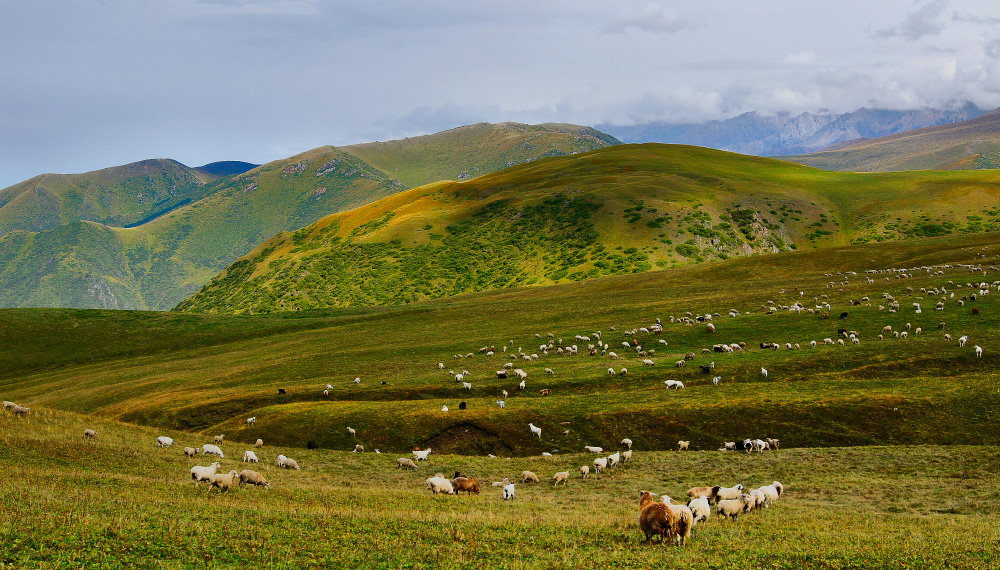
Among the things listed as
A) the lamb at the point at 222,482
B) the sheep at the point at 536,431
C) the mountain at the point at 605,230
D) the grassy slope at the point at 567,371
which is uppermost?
the mountain at the point at 605,230

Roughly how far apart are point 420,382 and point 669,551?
129ft

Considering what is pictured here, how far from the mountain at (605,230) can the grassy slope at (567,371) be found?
28777mm

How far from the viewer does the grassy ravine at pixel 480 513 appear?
51.5 feet

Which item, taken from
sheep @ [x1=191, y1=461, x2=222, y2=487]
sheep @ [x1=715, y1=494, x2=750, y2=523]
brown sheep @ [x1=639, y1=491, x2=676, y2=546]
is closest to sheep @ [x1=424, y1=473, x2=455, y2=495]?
sheep @ [x1=191, y1=461, x2=222, y2=487]

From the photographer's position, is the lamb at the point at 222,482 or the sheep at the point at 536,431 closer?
the lamb at the point at 222,482

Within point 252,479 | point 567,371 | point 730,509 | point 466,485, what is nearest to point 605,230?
point 567,371

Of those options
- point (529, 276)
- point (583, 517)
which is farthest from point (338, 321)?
point (583, 517)

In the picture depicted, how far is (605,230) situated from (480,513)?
407ft

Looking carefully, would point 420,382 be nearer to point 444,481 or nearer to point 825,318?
point 444,481

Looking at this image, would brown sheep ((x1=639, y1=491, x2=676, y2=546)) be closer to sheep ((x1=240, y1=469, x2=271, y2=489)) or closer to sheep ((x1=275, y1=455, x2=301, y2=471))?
sheep ((x1=240, y1=469, x2=271, y2=489))

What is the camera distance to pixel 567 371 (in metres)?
53.4

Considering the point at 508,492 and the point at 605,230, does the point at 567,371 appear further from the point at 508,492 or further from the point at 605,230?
the point at 605,230

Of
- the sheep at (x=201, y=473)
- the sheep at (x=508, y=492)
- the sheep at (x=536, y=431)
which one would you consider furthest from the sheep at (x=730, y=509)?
the sheep at (x=201, y=473)

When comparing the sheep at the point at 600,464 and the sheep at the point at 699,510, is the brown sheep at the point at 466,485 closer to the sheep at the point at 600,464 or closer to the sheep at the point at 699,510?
the sheep at the point at 600,464
